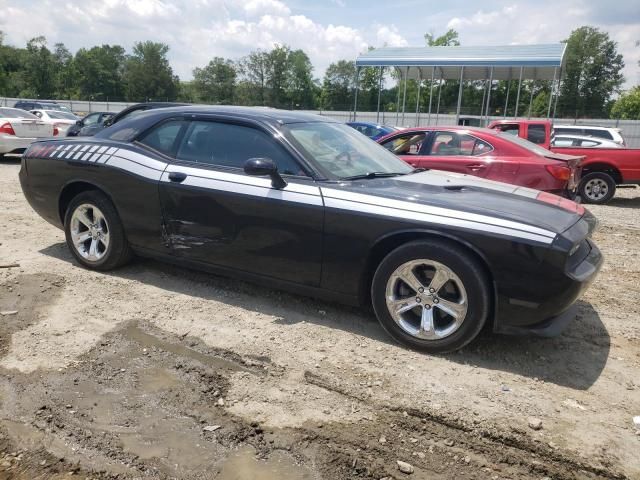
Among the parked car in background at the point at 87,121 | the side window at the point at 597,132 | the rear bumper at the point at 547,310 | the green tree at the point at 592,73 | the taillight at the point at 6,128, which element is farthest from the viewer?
the green tree at the point at 592,73

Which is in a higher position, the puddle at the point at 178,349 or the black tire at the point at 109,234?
the black tire at the point at 109,234

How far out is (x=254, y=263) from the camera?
3865 mm

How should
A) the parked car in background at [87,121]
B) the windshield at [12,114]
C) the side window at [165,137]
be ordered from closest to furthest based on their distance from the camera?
1. the side window at [165,137]
2. the windshield at [12,114]
3. the parked car in background at [87,121]

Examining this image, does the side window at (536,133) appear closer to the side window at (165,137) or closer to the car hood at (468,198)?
the car hood at (468,198)

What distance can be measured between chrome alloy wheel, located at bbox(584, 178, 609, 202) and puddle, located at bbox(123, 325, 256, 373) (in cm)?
983

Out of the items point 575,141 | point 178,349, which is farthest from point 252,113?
point 575,141

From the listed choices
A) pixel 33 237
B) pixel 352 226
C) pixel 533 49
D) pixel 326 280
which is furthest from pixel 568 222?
pixel 533 49

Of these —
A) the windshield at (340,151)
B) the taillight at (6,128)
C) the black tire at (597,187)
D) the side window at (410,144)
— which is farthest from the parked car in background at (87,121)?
the black tire at (597,187)

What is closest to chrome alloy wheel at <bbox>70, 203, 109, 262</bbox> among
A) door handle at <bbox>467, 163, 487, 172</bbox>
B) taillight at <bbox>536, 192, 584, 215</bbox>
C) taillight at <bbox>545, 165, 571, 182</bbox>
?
taillight at <bbox>536, 192, 584, 215</bbox>

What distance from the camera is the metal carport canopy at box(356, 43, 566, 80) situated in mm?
20781

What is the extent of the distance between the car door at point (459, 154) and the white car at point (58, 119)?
1092cm

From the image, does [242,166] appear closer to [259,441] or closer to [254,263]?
[254,263]

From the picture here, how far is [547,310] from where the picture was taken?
3.04m

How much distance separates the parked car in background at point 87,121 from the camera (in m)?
14.0
